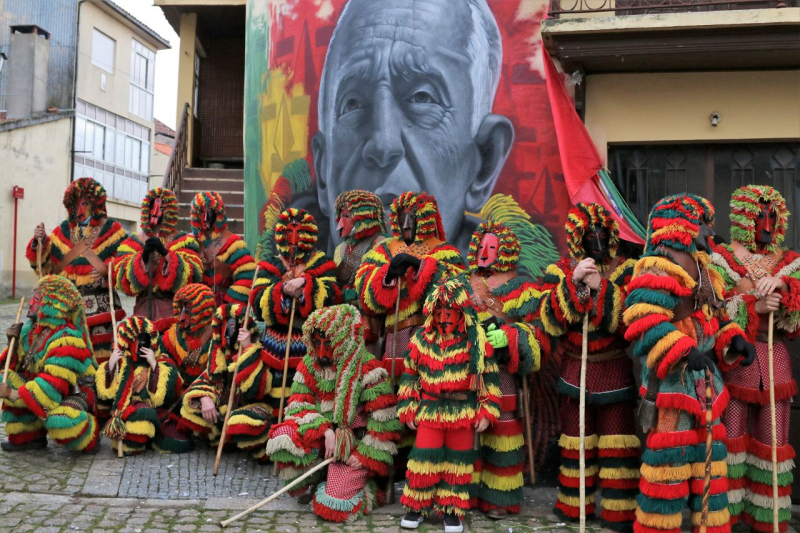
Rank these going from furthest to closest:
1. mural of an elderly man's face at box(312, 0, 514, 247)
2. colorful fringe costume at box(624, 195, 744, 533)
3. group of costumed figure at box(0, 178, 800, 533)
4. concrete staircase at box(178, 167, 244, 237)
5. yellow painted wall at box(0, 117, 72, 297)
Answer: yellow painted wall at box(0, 117, 72, 297) → concrete staircase at box(178, 167, 244, 237) → mural of an elderly man's face at box(312, 0, 514, 247) → group of costumed figure at box(0, 178, 800, 533) → colorful fringe costume at box(624, 195, 744, 533)

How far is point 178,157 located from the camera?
14242 millimetres

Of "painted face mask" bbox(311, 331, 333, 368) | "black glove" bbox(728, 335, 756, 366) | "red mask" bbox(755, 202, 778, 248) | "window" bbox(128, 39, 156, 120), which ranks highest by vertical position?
"window" bbox(128, 39, 156, 120)

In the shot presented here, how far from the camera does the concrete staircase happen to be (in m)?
12.7

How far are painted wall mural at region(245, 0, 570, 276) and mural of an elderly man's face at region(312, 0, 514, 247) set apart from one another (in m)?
0.01

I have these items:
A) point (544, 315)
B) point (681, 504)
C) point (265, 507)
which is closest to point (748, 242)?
point (544, 315)

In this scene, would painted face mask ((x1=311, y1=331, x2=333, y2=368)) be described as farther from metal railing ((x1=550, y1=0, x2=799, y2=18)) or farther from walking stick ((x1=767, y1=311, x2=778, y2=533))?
metal railing ((x1=550, y1=0, x2=799, y2=18))

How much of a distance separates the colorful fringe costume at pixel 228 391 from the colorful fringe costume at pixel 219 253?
24.6 inches

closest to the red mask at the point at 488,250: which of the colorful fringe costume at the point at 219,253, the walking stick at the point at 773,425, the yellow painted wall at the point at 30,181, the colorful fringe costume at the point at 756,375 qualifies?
the colorful fringe costume at the point at 756,375

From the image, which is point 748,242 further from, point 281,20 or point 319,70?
Answer: point 281,20

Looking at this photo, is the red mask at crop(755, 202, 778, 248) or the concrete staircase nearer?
the red mask at crop(755, 202, 778, 248)

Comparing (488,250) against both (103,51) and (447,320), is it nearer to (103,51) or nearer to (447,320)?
(447,320)

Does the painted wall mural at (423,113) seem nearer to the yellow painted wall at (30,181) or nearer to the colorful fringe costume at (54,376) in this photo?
the colorful fringe costume at (54,376)

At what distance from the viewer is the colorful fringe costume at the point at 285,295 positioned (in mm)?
6836

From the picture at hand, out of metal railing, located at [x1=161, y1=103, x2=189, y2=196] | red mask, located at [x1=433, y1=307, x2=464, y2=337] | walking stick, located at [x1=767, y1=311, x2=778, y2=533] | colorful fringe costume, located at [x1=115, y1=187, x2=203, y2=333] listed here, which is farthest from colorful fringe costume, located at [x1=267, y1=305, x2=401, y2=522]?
metal railing, located at [x1=161, y1=103, x2=189, y2=196]
